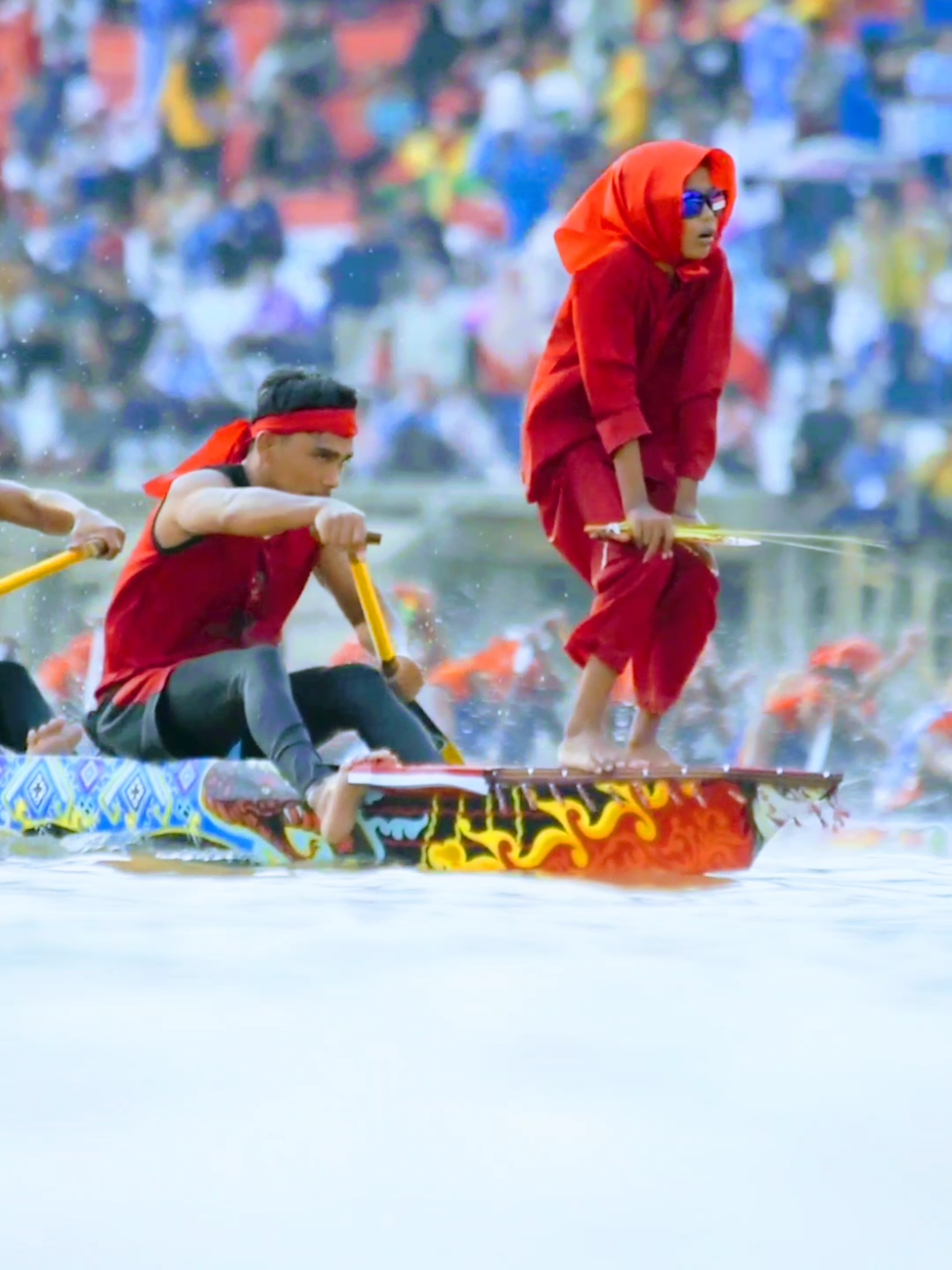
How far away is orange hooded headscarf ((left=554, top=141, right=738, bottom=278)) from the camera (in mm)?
3396

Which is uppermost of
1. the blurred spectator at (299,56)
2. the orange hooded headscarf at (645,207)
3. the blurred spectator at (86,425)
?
the blurred spectator at (299,56)

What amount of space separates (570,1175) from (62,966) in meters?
0.93

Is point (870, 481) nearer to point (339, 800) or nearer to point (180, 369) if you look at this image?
point (180, 369)

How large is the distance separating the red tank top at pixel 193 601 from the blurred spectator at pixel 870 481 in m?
3.01

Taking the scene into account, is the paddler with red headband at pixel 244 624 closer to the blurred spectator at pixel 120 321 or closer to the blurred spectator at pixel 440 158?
the blurred spectator at pixel 440 158

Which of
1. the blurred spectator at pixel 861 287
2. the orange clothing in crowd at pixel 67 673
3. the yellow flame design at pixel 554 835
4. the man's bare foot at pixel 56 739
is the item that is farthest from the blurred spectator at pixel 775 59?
the yellow flame design at pixel 554 835

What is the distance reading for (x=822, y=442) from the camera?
654cm

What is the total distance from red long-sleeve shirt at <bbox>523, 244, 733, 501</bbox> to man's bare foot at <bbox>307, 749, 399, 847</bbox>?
1.79 ft

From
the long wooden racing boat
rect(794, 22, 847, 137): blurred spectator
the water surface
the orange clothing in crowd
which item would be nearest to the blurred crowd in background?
rect(794, 22, 847, 137): blurred spectator

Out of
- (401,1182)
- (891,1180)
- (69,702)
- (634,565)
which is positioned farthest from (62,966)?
(69,702)

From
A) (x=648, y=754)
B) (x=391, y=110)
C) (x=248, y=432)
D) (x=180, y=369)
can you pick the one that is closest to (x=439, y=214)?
(x=391, y=110)

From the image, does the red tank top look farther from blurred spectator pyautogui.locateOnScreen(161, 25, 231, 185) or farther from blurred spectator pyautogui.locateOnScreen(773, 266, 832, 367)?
blurred spectator pyautogui.locateOnScreen(161, 25, 231, 185)

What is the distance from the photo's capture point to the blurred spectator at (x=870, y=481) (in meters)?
6.41

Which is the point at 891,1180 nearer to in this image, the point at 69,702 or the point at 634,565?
the point at 634,565
